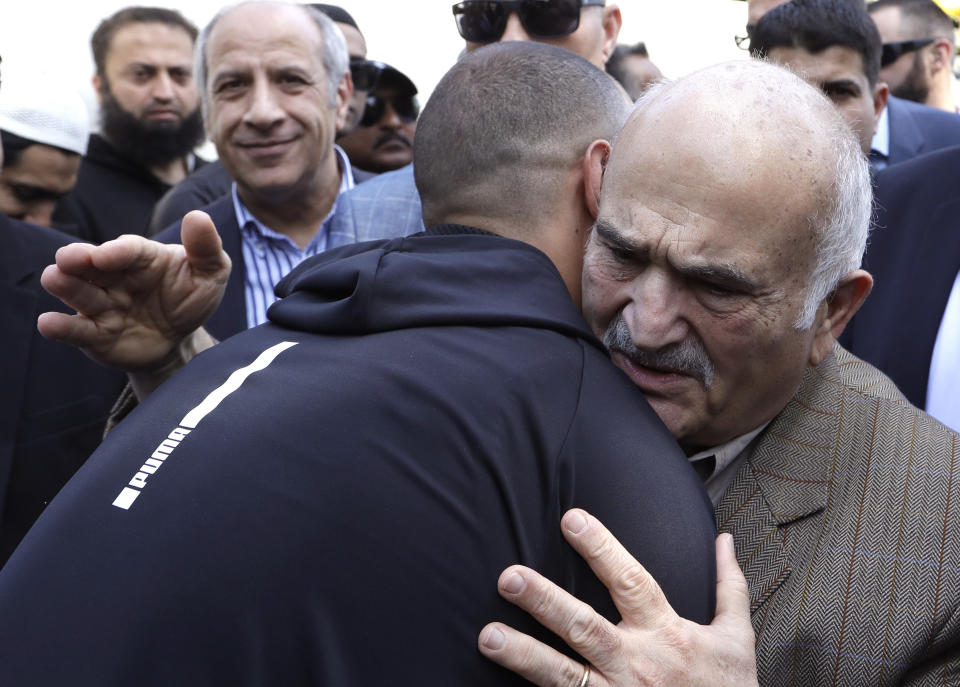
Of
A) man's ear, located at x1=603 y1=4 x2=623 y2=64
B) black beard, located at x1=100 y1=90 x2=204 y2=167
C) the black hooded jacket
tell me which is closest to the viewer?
the black hooded jacket

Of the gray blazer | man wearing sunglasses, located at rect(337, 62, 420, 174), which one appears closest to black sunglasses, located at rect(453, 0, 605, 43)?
the gray blazer

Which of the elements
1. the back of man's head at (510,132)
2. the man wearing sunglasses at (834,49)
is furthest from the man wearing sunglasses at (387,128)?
the back of man's head at (510,132)

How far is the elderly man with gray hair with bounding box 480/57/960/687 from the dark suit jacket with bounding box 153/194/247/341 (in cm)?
184

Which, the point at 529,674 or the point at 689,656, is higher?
the point at 529,674

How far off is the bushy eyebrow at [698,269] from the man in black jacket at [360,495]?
29 cm

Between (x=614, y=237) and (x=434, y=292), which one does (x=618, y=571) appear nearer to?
(x=434, y=292)

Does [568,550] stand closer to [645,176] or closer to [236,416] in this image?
[236,416]

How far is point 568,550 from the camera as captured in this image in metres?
1.66

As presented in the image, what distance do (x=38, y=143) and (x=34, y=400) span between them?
1.81 metres

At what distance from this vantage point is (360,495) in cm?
154

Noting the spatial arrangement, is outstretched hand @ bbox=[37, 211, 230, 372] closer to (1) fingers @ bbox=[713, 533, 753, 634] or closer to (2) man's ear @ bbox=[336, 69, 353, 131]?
(1) fingers @ bbox=[713, 533, 753, 634]

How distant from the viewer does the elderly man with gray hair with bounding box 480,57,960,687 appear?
6.71 ft

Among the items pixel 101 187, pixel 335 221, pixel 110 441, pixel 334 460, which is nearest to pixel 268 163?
pixel 335 221

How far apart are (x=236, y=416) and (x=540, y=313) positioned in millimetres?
497
